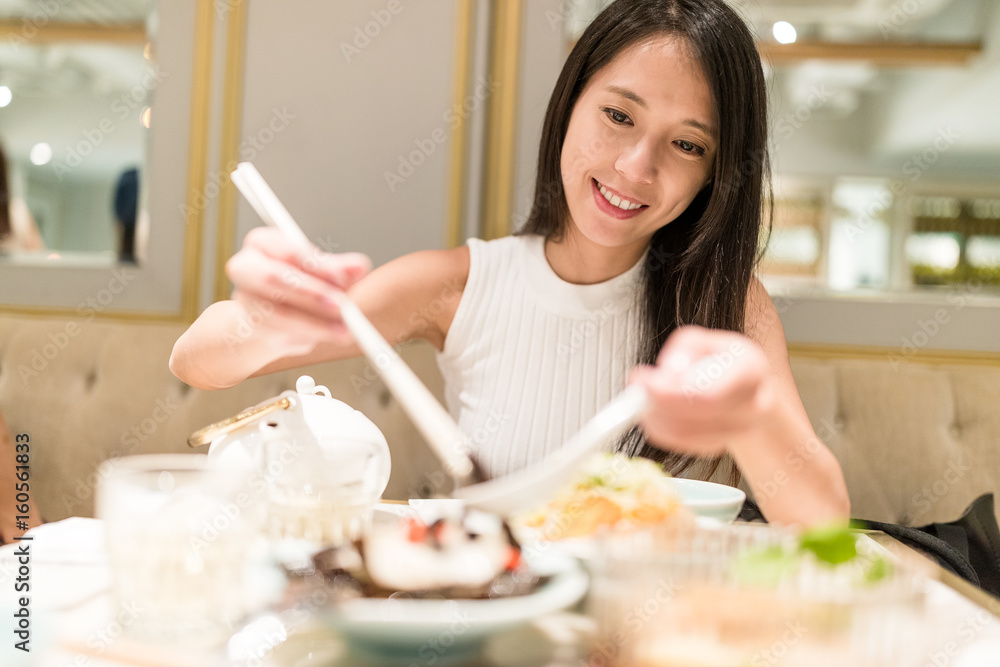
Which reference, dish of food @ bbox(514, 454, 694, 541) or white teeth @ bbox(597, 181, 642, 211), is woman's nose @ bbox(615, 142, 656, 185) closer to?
white teeth @ bbox(597, 181, 642, 211)

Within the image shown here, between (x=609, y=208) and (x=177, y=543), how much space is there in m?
0.96

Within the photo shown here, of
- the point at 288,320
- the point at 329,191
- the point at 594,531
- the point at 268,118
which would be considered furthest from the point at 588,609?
the point at 268,118

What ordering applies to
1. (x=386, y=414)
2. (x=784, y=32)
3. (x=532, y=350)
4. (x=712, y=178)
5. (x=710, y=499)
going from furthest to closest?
(x=784, y=32) < (x=386, y=414) < (x=532, y=350) < (x=712, y=178) < (x=710, y=499)

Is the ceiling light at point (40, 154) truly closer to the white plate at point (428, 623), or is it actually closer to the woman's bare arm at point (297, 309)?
the woman's bare arm at point (297, 309)

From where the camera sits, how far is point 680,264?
1.34 meters

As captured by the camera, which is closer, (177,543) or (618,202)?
(177,543)

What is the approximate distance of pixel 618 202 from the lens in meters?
1.29

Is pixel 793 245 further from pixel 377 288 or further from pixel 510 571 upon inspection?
pixel 510 571

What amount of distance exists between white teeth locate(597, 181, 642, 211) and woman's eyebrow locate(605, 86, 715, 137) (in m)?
0.15

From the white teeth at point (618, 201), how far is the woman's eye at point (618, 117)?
0.11 metres

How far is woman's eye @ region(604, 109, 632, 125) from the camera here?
124 centimetres

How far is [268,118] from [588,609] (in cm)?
174

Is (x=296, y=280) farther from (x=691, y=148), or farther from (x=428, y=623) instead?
(x=691, y=148)

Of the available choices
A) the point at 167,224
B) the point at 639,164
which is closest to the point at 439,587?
the point at 639,164
